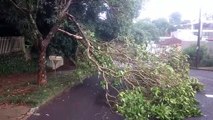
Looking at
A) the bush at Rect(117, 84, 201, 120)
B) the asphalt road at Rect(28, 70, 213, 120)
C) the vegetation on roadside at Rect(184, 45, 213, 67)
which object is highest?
the bush at Rect(117, 84, 201, 120)

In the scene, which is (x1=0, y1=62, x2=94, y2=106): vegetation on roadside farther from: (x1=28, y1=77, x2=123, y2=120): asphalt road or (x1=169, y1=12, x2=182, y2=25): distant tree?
(x1=169, y1=12, x2=182, y2=25): distant tree

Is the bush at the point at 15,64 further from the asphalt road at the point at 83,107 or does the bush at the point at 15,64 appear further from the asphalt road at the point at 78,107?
the asphalt road at the point at 78,107

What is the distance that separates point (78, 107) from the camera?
9688 mm

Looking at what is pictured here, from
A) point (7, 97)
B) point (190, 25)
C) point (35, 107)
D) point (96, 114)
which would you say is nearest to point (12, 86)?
point (7, 97)

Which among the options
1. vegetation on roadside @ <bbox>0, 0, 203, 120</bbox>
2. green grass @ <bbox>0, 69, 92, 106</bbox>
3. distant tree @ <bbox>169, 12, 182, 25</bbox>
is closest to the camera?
vegetation on roadside @ <bbox>0, 0, 203, 120</bbox>

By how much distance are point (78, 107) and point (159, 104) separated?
2.50 meters

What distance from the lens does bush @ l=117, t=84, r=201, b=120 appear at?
7473mm

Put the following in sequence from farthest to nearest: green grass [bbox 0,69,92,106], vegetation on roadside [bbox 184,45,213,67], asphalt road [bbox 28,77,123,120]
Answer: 1. vegetation on roadside [bbox 184,45,213,67]
2. green grass [bbox 0,69,92,106]
3. asphalt road [bbox 28,77,123,120]

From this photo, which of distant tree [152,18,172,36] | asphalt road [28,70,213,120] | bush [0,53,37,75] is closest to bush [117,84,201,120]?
asphalt road [28,70,213,120]

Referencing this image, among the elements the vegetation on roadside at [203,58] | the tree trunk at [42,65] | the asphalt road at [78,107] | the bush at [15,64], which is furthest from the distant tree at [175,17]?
the tree trunk at [42,65]

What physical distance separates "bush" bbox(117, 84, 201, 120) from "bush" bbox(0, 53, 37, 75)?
8.10m

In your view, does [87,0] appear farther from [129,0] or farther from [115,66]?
[115,66]

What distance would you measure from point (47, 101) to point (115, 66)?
2.14 m

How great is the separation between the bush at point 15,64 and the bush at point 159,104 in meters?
8.10
